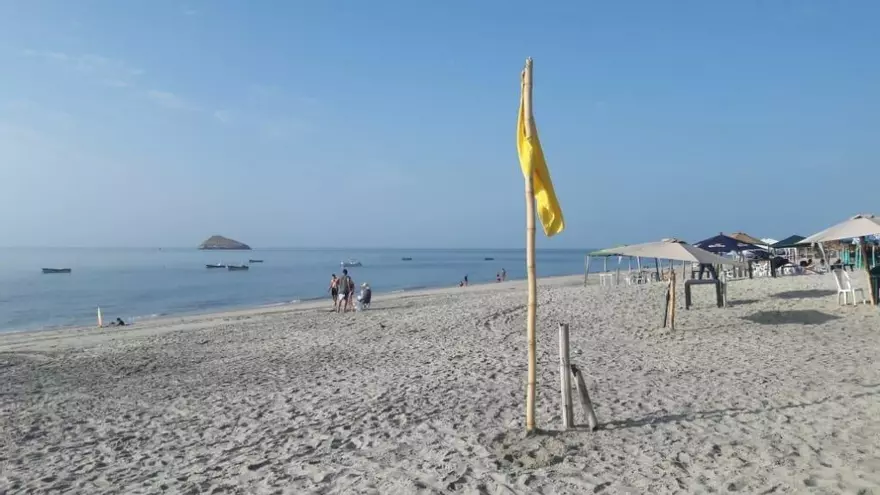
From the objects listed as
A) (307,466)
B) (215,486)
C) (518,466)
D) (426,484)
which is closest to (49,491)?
(215,486)

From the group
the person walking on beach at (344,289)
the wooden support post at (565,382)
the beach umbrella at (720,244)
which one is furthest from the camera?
the person walking on beach at (344,289)

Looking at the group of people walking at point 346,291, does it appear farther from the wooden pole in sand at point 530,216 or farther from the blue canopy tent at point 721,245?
the wooden pole in sand at point 530,216

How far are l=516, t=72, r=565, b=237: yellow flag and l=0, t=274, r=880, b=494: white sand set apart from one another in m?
1.91

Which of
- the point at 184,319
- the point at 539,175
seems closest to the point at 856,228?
the point at 539,175

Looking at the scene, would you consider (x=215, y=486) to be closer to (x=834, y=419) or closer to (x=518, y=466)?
(x=518, y=466)

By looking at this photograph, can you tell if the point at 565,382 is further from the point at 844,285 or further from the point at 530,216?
the point at 844,285

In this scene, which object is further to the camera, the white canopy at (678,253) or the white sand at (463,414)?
the white canopy at (678,253)

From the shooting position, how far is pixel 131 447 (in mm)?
5691

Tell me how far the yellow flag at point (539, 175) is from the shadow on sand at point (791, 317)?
8.41 meters

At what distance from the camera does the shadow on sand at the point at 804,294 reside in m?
14.5

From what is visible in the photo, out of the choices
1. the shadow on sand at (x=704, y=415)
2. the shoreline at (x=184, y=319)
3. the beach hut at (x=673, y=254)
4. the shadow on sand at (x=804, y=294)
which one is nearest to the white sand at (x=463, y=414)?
the shadow on sand at (x=704, y=415)

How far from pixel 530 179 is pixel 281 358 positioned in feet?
23.9

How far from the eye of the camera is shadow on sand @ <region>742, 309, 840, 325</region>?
11.2 meters

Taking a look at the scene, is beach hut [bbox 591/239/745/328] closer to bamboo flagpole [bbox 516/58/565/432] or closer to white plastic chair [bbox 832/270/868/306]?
white plastic chair [bbox 832/270/868/306]
